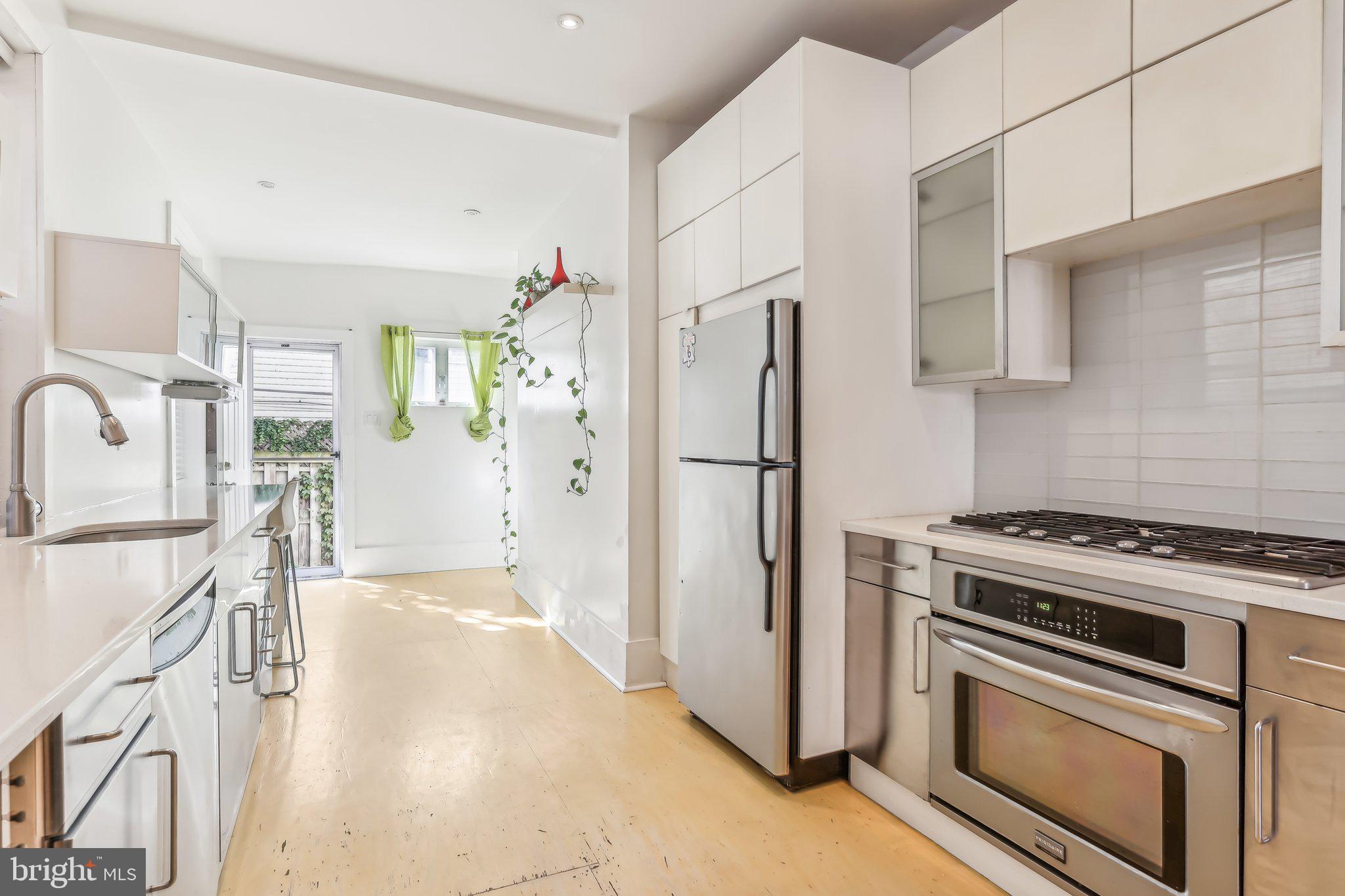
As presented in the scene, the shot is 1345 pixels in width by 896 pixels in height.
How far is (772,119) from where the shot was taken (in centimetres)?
243

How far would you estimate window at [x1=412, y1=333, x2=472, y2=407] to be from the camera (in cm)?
605

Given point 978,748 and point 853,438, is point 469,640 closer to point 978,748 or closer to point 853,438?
point 853,438

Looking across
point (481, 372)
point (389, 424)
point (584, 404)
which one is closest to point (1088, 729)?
point (584, 404)

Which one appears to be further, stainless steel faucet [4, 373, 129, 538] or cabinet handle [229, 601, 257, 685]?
cabinet handle [229, 601, 257, 685]

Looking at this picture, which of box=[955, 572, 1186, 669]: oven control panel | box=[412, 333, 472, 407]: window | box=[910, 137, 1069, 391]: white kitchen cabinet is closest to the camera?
box=[955, 572, 1186, 669]: oven control panel

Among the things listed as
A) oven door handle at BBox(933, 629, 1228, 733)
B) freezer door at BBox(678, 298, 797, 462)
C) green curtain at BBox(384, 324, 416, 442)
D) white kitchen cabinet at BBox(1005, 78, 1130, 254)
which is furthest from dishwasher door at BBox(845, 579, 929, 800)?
green curtain at BBox(384, 324, 416, 442)

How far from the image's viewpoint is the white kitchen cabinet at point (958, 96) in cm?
209

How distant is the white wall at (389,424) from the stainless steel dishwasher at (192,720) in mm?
4392

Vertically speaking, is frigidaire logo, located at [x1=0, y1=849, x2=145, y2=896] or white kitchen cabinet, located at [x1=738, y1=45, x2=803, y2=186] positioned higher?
white kitchen cabinet, located at [x1=738, y1=45, x2=803, y2=186]

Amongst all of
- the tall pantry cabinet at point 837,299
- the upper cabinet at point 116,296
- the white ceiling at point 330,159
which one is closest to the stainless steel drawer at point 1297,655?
the tall pantry cabinet at point 837,299

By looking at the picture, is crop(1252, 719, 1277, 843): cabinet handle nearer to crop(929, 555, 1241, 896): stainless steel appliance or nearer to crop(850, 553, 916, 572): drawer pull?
crop(929, 555, 1241, 896): stainless steel appliance

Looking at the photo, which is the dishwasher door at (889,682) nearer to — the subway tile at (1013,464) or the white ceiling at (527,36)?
the subway tile at (1013,464)

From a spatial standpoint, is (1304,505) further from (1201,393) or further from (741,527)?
(741,527)

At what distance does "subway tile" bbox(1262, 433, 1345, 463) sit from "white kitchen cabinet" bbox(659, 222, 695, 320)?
6.50 feet
